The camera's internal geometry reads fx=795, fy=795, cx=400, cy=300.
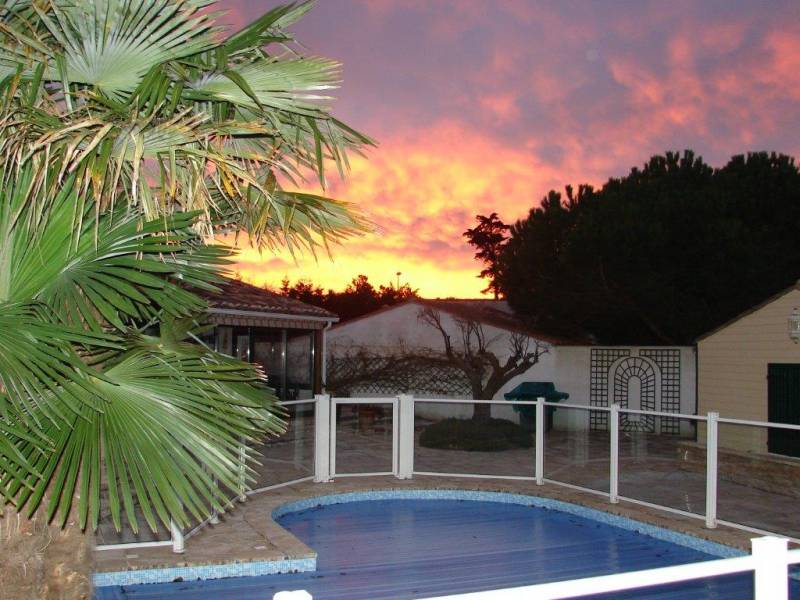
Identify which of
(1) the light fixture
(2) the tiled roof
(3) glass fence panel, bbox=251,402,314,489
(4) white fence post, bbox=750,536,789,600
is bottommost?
(3) glass fence panel, bbox=251,402,314,489

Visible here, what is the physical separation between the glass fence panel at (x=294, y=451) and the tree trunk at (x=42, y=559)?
22.4 feet

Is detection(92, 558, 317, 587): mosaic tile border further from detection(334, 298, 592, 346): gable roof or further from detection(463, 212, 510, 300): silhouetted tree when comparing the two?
detection(463, 212, 510, 300): silhouetted tree

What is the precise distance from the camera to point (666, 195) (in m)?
19.4

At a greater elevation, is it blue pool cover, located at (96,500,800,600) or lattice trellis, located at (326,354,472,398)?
lattice trellis, located at (326,354,472,398)

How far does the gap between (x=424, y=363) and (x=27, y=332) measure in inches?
696

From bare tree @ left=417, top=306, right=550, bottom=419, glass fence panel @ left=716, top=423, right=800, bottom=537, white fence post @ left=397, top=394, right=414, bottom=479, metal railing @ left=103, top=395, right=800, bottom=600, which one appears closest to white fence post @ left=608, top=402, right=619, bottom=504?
metal railing @ left=103, top=395, right=800, bottom=600

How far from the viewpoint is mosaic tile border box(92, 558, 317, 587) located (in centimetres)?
675

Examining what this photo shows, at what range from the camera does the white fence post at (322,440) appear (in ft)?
33.8

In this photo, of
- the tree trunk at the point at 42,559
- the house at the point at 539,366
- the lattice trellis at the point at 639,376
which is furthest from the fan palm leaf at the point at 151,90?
the lattice trellis at the point at 639,376

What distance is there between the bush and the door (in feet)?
13.6

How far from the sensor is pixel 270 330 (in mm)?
17422

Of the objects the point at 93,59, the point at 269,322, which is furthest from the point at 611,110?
the point at 93,59

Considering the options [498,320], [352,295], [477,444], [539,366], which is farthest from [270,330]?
[352,295]

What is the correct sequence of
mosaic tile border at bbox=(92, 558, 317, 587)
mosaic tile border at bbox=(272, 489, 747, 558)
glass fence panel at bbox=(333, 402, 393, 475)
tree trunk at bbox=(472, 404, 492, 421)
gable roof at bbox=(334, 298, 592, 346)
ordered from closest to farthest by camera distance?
mosaic tile border at bbox=(92, 558, 317, 587)
mosaic tile border at bbox=(272, 489, 747, 558)
glass fence panel at bbox=(333, 402, 393, 475)
tree trunk at bbox=(472, 404, 492, 421)
gable roof at bbox=(334, 298, 592, 346)
